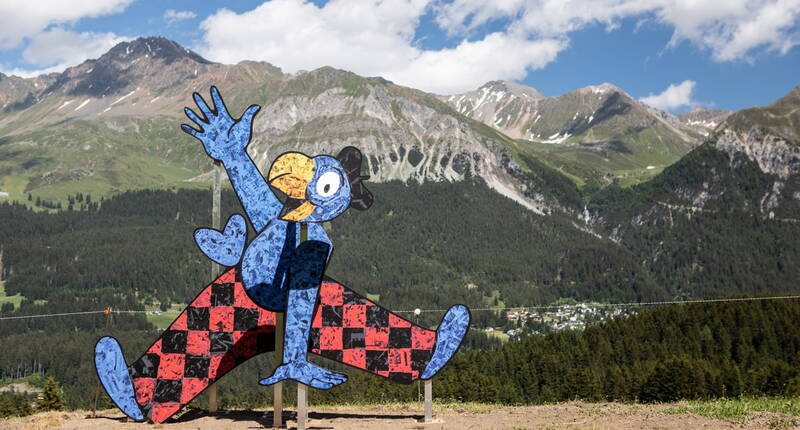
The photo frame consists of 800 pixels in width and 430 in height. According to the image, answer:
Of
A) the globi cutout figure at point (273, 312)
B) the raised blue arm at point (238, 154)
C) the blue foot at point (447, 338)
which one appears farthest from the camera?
the raised blue arm at point (238, 154)

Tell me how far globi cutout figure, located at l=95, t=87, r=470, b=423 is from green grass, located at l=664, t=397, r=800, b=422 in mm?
8065

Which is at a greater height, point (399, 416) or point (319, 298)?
point (319, 298)

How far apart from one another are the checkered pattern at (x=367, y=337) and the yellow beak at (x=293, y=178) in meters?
4.00

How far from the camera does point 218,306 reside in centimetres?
2664

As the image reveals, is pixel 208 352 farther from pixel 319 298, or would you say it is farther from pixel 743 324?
pixel 743 324

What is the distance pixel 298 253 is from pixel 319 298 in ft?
6.47

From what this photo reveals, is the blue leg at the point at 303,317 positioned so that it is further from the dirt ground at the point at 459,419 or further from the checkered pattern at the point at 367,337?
the dirt ground at the point at 459,419

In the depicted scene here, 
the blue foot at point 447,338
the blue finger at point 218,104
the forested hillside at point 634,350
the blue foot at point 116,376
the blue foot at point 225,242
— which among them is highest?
the blue finger at point 218,104

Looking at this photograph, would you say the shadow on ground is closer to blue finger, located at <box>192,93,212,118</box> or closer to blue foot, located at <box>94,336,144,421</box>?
blue foot, located at <box>94,336,144,421</box>

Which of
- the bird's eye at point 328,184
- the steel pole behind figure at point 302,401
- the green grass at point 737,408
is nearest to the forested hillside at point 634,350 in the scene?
the green grass at point 737,408

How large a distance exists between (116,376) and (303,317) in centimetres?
763

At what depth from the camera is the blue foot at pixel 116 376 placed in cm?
2590

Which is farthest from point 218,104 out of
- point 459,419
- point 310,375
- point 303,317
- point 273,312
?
point 459,419

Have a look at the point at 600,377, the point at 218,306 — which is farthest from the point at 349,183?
the point at 600,377
